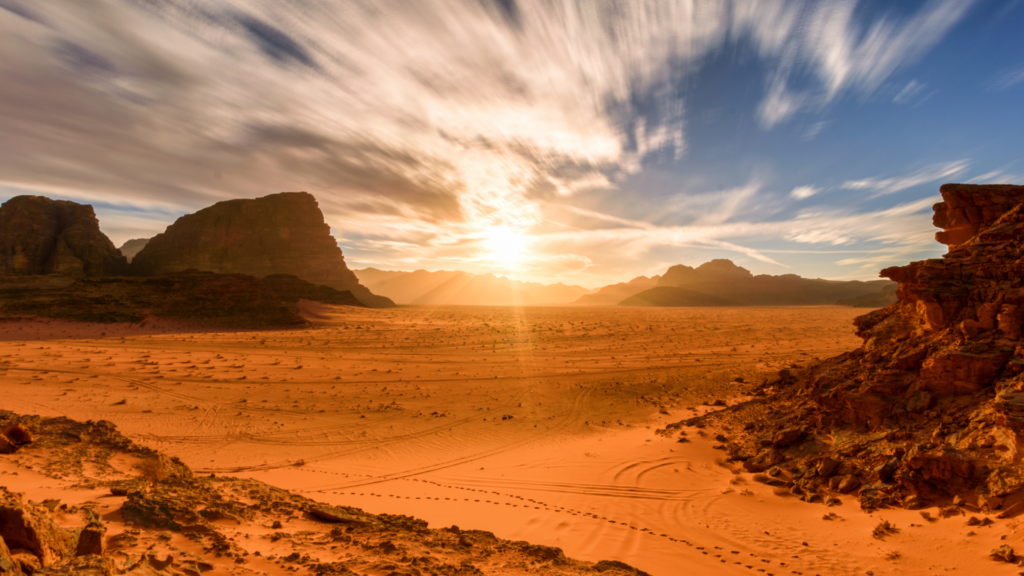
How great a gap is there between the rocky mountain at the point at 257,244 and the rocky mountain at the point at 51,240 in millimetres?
11187

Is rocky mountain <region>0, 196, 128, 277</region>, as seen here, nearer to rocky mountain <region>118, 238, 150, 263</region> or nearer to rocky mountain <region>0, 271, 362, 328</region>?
rocky mountain <region>0, 271, 362, 328</region>

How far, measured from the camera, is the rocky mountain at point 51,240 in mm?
50250

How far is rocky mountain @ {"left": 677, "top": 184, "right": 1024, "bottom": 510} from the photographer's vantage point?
590 centimetres

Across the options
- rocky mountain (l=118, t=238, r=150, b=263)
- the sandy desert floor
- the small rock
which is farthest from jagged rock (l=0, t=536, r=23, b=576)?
rocky mountain (l=118, t=238, r=150, b=263)

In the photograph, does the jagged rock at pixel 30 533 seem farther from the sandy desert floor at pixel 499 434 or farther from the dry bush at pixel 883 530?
the dry bush at pixel 883 530

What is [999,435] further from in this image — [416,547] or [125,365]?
[125,365]

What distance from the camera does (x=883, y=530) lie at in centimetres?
558

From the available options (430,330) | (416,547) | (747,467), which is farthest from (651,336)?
(416,547)

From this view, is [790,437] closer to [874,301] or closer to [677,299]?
[874,301]

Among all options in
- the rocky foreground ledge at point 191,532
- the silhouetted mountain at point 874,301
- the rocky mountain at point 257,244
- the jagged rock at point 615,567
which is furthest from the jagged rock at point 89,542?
the silhouetted mountain at point 874,301

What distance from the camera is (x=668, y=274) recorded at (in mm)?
157750

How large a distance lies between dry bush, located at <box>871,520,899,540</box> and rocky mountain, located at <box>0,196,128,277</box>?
72072mm

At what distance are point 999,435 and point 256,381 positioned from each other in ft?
67.1

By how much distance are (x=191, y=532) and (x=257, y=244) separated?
83.5 metres
